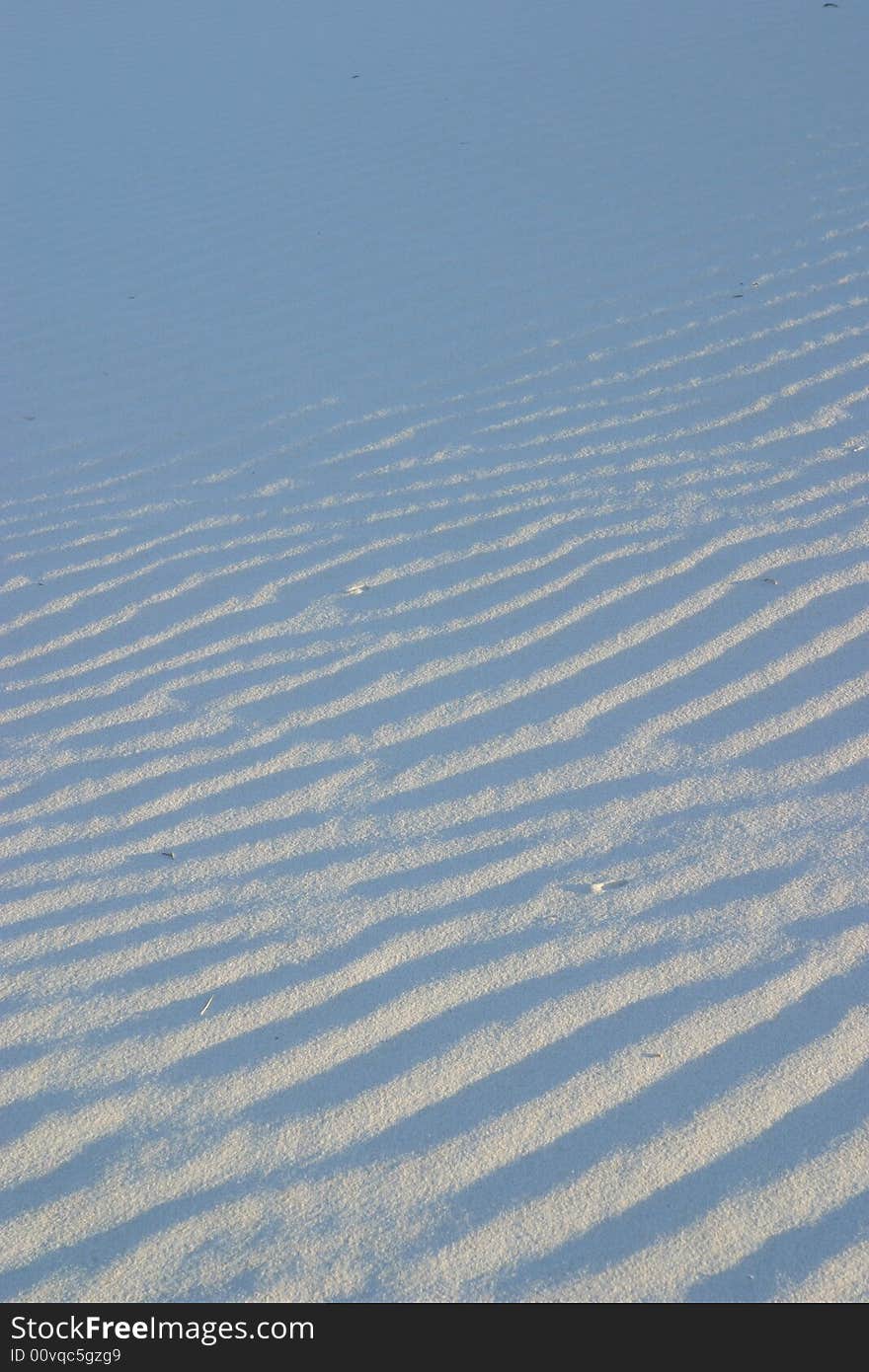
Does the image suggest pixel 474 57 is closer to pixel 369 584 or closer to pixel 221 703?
pixel 369 584

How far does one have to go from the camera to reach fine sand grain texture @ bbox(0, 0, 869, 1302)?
2.43 metres

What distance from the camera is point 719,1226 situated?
2340mm

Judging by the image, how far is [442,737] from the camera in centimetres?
345

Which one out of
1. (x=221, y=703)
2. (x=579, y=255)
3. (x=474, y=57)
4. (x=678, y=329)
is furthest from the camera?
(x=474, y=57)

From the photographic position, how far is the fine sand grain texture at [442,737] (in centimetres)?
243

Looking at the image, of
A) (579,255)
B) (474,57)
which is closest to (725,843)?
(579,255)

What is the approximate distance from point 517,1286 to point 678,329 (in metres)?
3.90

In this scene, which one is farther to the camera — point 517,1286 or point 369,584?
point 369,584

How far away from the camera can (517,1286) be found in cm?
229

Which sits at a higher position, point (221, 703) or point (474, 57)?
point (474, 57)

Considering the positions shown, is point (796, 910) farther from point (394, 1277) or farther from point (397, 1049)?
point (394, 1277)
